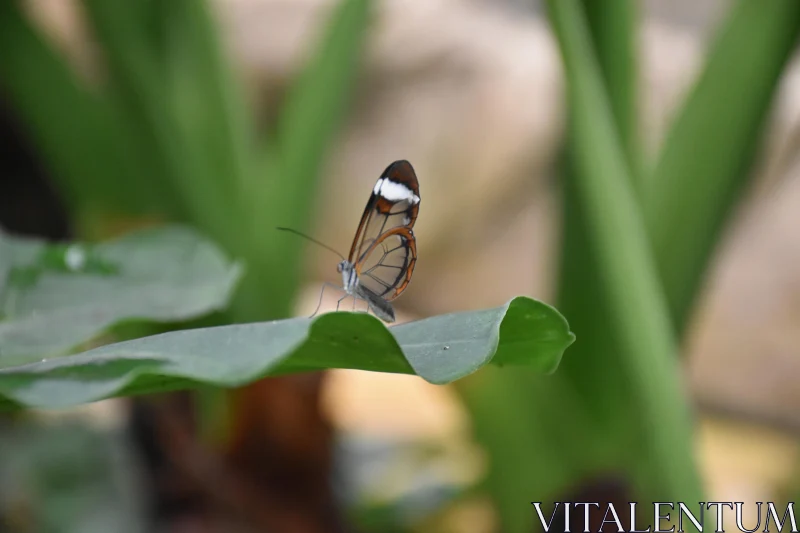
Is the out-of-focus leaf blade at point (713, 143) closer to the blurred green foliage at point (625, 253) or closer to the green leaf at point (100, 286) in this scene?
the blurred green foliage at point (625, 253)

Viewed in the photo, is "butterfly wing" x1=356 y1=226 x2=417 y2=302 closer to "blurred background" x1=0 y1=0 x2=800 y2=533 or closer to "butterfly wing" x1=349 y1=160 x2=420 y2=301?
"butterfly wing" x1=349 y1=160 x2=420 y2=301

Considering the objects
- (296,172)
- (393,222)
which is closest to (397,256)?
(393,222)

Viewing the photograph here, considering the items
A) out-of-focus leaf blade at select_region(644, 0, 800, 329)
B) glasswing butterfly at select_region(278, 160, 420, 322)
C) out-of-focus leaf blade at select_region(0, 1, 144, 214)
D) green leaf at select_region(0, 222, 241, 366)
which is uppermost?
out-of-focus leaf blade at select_region(0, 1, 144, 214)

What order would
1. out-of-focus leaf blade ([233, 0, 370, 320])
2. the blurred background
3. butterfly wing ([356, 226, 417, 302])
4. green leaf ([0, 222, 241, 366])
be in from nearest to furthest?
green leaf ([0, 222, 241, 366])
butterfly wing ([356, 226, 417, 302])
the blurred background
out-of-focus leaf blade ([233, 0, 370, 320])

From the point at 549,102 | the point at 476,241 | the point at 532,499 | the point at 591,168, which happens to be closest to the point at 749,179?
the point at 591,168

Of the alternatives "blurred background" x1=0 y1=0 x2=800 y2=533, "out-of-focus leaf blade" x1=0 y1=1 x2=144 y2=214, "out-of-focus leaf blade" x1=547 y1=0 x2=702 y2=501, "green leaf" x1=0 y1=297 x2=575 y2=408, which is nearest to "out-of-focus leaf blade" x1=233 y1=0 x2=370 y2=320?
"blurred background" x1=0 y1=0 x2=800 y2=533

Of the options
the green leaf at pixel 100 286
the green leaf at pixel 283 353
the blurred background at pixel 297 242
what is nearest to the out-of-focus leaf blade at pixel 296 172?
the blurred background at pixel 297 242

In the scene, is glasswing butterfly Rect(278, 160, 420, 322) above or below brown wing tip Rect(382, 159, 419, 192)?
below

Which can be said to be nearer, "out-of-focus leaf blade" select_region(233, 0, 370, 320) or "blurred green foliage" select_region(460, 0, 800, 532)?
"blurred green foliage" select_region(460, 0, 800, 532)
